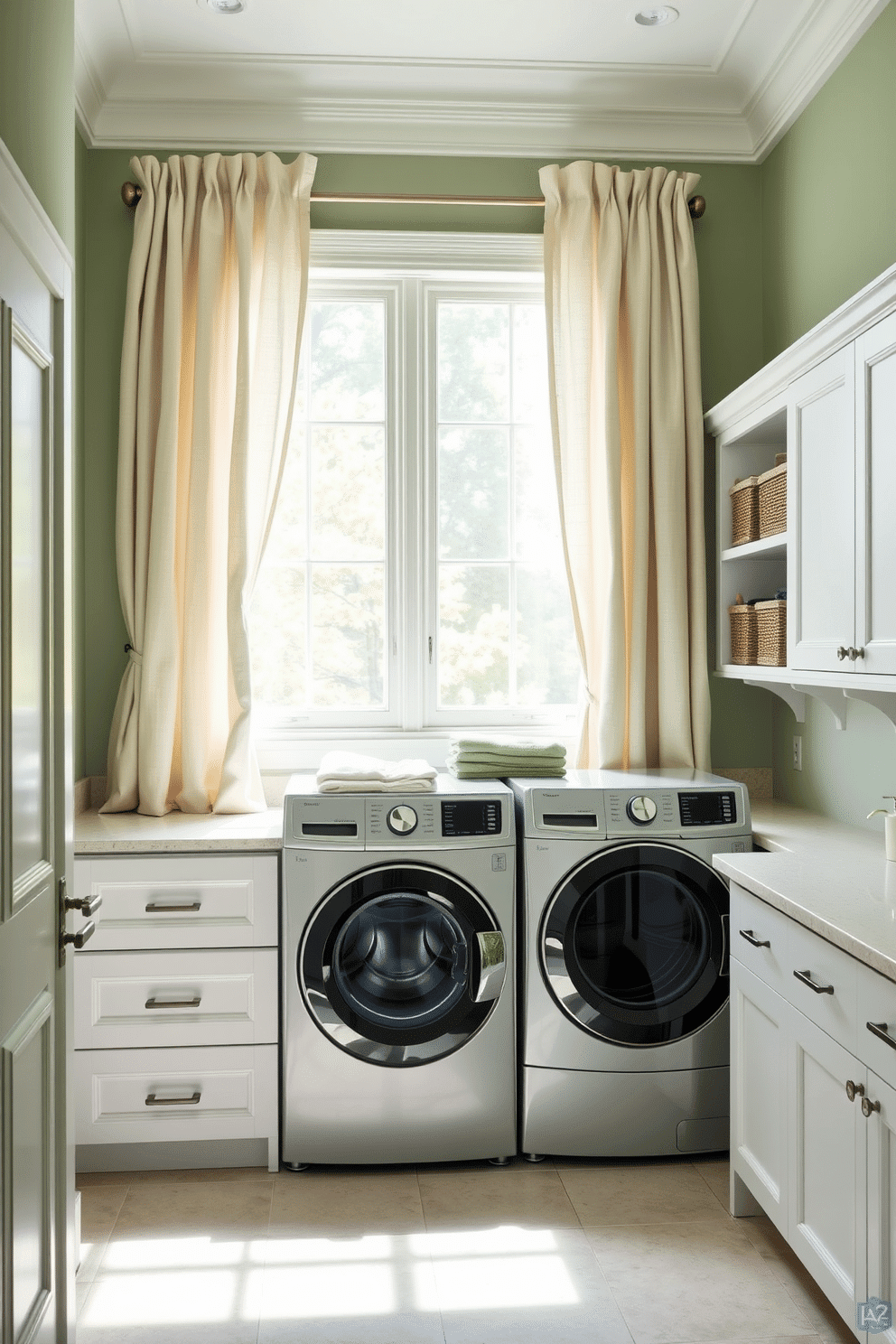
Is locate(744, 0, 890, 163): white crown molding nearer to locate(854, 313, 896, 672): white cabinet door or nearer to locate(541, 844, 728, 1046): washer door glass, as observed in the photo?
locate(854, 313, 896, 672): white cabinet door

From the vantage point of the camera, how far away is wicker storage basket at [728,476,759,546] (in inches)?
114

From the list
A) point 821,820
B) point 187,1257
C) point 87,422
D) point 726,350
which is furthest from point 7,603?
point 726,350

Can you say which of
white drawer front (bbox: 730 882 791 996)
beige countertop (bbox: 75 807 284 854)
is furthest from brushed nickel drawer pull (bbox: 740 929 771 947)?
beige countertop (bbox: 75 807 284 854)

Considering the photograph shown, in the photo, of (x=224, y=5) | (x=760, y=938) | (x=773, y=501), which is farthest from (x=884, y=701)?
(x=224, y=5)

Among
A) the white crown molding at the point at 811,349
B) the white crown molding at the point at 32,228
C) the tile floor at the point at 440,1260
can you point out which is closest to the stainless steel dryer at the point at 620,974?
the tile floor at the point at 440,1260

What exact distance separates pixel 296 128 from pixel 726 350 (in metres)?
1.48

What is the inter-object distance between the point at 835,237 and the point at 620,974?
200 centimetres

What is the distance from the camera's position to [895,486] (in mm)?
2043

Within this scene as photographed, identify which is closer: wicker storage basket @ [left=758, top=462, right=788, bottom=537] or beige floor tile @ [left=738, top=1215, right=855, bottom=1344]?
beige floor tile @ [left=738, top=1215, right=855, bottom=1344]

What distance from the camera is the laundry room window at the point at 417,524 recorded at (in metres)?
3.31

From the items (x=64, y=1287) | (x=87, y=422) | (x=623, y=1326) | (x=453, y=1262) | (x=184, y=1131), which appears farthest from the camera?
(x=87, y=422)

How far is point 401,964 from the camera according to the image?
263cm

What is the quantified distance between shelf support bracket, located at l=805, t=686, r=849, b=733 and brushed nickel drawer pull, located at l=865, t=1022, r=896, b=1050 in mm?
1108

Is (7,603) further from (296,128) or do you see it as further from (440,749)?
(296,128)
